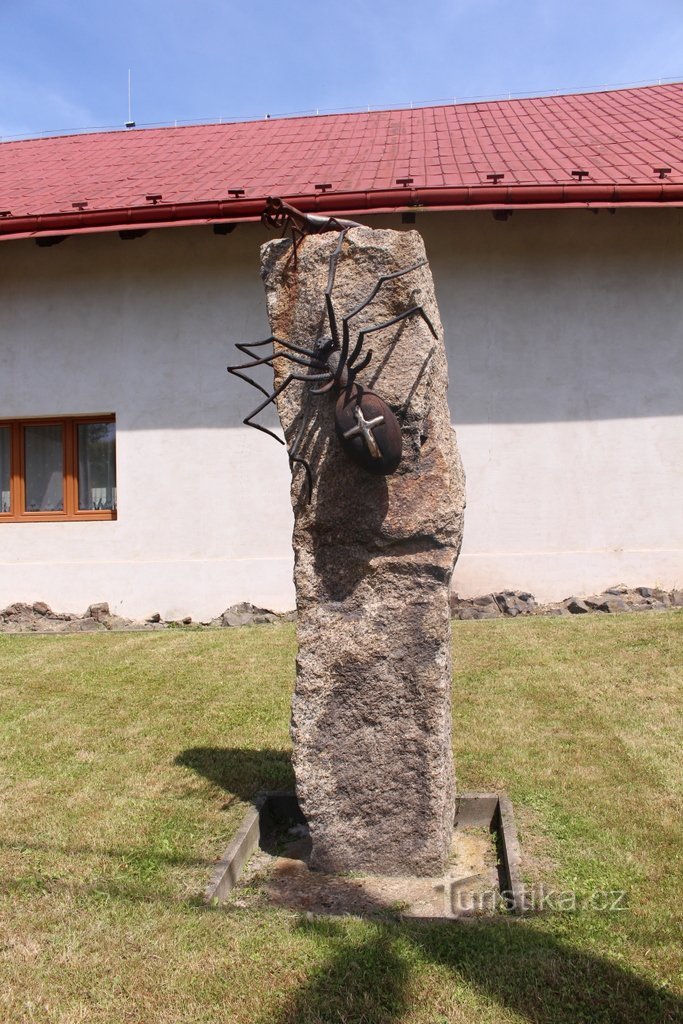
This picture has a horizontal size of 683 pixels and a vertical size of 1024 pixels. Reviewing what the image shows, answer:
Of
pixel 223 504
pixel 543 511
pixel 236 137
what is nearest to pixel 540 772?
pixel 543 511

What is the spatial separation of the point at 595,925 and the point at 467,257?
6.55 m

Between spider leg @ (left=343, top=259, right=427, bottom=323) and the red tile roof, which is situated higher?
the red tile roof

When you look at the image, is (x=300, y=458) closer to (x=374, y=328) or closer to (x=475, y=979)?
(x=374, y=328)

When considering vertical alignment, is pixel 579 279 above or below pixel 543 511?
above

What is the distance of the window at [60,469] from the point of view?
8.60 m

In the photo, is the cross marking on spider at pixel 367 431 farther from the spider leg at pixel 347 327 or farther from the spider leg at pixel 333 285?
the spider leg at pixel 333 285

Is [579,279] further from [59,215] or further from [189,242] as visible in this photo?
[59,215]

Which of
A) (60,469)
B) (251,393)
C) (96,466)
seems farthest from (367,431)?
(60,469)

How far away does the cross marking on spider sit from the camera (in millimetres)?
2857

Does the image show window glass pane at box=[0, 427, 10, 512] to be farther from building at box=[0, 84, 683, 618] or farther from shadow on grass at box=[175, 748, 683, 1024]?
shadow on grass at box=[175, 748, 683, 1024]

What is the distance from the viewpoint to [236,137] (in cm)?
1051

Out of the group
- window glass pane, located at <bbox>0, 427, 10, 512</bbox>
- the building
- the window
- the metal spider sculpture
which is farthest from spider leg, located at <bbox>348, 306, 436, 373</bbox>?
window glass pane, located at <bbox>0, 427, 10, 512</bbox>

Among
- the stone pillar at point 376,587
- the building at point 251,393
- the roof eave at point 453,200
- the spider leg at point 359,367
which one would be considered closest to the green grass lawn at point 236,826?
the stone pillar at point 376,587

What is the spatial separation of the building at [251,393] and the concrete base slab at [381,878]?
4.55 metres
